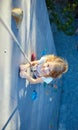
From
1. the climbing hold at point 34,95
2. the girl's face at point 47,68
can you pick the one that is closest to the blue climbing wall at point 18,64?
the climbing hold at point 34,95

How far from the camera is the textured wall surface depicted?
4.46 metres

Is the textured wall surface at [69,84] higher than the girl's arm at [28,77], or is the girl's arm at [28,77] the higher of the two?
the girl's arm at [28,77]

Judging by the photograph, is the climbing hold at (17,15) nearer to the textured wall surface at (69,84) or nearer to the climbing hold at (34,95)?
the climbing hold at (34,95)

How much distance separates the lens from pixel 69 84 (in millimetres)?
4695

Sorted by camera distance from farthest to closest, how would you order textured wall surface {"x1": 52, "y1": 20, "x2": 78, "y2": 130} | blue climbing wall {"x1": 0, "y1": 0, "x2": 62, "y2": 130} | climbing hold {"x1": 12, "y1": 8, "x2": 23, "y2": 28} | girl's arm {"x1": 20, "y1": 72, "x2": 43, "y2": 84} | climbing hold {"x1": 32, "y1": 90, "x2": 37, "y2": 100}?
textured wall surface {"x1": 52, "y1": 20, "x2": 78, "y2": 130} < climbing hold {"x1": 32, "y1": 90, "x2": 37, "y2": 100} < girl's arm {"x1": 20, "y1": 72, "x2": 43, "y2": 84} < climbing hold {"x1": 12, "y1": 8, "x2": 23, "y2": 28} < blue climbing wall {"x1": 0, "y1": 0, "x2": 62, "y2": 130}

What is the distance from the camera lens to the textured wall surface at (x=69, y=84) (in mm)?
4457

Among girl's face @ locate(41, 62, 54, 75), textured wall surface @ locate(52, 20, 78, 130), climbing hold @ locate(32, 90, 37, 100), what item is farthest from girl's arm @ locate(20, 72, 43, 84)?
textured wall surface @ locate(52, 20, 78, 130)

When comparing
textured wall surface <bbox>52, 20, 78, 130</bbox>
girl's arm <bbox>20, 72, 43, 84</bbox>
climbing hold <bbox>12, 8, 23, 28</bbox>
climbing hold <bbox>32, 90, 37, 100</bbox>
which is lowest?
textured wall surface <bbox>52, 20, 78, 130</bbox>

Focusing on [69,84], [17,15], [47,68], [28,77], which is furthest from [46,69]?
[69,84]

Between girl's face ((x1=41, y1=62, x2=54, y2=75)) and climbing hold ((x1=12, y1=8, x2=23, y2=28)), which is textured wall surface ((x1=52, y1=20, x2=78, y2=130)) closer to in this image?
girl's face ((x1=41, y1=62, x2=54, y2=75))

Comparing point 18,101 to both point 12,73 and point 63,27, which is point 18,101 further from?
point 63,27

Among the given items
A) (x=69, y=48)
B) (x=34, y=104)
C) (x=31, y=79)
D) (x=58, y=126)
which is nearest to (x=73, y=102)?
(x=58, y=126)

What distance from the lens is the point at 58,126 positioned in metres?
4.41

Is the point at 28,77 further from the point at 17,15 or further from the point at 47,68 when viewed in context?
the point at 17,15
